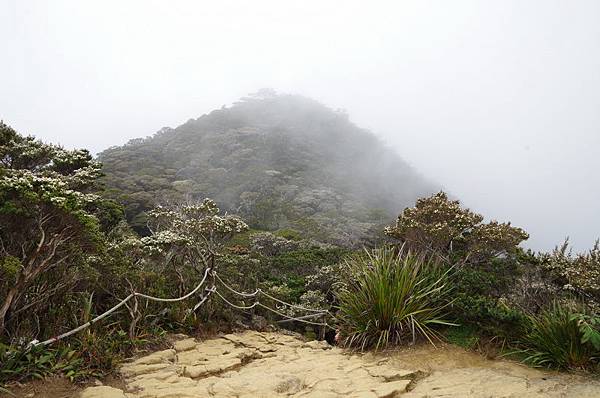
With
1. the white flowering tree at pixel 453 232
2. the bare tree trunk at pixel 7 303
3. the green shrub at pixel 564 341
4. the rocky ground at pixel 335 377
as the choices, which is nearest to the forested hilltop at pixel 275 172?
the white flowering tree at pixel 453 232

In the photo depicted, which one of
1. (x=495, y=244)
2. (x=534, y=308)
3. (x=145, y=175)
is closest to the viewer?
(x=534, y=308)

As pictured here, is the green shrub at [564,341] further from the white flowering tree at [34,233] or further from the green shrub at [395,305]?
the white flowering tree at [34,233]

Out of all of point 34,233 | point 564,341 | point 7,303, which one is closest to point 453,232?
point 564,341

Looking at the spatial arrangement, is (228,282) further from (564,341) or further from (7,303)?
(564,341)

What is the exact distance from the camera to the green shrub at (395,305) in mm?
6141

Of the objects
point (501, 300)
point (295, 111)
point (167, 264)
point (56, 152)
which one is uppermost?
point (295, 111)

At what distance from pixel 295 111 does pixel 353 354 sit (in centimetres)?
7761

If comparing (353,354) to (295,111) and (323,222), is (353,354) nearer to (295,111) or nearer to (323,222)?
(323,222)

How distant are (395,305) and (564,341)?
231cm

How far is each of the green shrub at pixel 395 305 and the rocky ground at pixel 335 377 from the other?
1.27 feet

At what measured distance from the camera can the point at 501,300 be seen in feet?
21.0

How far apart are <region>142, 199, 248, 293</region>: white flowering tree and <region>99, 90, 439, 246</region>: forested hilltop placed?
937 cm

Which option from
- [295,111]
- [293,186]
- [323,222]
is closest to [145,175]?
[293,186]

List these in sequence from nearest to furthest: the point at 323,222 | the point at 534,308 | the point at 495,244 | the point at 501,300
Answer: the point at 534,308 → the point at 501,300 → the point at 495,244 → the point at 323,222
